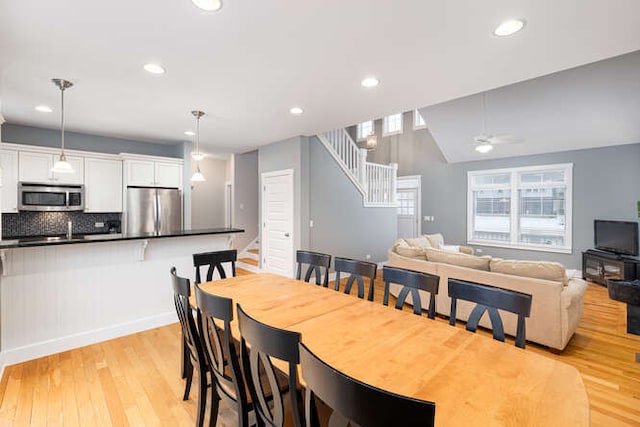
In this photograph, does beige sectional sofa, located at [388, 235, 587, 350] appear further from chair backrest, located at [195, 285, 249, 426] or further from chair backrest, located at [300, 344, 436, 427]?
chair backrest, located at [300, 344, 436, 427]

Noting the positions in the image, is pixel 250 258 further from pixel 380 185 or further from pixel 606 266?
pixel 606 266

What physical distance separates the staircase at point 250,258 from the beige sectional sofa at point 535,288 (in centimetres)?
383

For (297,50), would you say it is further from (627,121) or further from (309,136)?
(627,121)

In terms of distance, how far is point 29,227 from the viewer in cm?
455

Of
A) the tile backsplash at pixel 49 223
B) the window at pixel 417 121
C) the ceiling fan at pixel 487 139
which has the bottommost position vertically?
the tile backsplash at pixel 49 223

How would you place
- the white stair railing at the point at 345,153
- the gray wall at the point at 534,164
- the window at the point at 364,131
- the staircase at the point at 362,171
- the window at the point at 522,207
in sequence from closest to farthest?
the gray wall at the point at 534,164
the white stair railing at the point at 345,153
the staircase at the point at 362,171
the window at the point at 522,207
the window at the point at 364,131

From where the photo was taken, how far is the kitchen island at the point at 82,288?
8.70 ft

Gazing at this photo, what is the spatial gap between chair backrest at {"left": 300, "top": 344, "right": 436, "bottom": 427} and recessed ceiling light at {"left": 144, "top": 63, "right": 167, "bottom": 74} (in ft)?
9.21

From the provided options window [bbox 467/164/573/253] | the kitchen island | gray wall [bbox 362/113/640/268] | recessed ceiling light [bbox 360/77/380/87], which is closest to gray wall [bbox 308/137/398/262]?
gray wall [bbox 362/113/640/268]

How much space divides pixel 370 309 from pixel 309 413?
1.02m

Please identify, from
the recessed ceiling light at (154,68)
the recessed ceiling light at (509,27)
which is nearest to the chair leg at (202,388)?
the recessed ceiling light at (154,68)

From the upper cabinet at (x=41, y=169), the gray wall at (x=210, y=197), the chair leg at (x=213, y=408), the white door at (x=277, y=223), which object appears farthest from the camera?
the gray wall at (x=210, y=197)

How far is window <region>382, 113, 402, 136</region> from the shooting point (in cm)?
920

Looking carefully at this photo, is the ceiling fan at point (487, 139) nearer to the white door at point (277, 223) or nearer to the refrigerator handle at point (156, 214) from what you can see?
the white door at point (277, 223)
